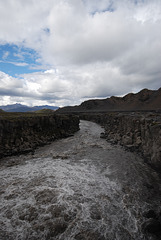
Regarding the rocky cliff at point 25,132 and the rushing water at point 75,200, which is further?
the rocky cliff at point 25,132

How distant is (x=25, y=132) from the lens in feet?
70.2

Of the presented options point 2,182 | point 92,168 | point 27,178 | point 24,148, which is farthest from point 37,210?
point 24,148

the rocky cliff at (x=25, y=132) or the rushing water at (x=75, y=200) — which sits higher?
the rocky cliff at (x=25, y=132)

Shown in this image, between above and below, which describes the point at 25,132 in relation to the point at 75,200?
above

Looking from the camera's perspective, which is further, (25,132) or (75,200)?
(25,132)

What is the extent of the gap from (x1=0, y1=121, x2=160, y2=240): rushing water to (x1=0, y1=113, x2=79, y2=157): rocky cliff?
13.2 ft

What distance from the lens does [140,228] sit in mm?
6605

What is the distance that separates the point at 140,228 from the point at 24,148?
16786 millimetres

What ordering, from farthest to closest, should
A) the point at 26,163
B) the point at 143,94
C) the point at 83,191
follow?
the point at 143,94, the point at 26,163, the point at 83,191

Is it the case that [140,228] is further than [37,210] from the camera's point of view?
No

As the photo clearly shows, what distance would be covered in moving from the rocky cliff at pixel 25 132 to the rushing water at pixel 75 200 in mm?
4031

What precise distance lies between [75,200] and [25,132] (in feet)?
52.6

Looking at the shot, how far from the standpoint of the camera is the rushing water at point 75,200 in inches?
253

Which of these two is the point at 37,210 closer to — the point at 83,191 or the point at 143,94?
the point at 83,191
